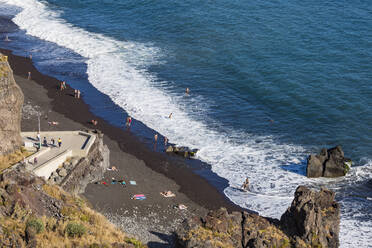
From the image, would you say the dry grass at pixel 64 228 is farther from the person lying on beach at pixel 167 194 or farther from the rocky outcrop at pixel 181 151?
the rocky outcrop at pixel 181 151

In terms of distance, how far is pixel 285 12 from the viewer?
106750mm

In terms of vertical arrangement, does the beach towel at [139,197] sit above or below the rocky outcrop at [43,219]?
below

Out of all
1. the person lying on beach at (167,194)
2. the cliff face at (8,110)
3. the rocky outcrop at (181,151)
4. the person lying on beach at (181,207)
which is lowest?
the person lying on beach at (181,207)

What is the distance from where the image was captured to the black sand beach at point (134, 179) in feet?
137

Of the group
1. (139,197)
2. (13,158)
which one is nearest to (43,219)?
(13,158)

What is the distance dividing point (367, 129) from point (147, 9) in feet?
216

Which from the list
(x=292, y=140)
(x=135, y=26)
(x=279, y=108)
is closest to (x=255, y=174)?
(x=292, y=140)

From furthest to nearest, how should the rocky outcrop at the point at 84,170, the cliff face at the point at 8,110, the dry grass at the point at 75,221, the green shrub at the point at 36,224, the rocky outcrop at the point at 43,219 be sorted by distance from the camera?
the rocky outcrop at the point at 84,170 < the cliff face at the point at 8,110 < the dry grass at the point at 75,221 < the green shrub at the point at 36,224 < the rocky outcrop at the point at 43,219

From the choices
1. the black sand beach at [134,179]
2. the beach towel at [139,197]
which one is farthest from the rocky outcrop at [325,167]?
the beach towel at [139,197]

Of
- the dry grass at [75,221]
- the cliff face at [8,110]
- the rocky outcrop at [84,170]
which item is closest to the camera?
the dry grass at [75,221]

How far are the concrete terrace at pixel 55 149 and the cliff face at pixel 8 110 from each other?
192 centimetres

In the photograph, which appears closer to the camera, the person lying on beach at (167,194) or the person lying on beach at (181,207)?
the person lying on beach at (181,207)

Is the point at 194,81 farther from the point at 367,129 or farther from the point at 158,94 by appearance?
the point at 367,129

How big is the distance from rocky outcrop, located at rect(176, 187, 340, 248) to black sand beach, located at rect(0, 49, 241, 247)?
24.0ft
